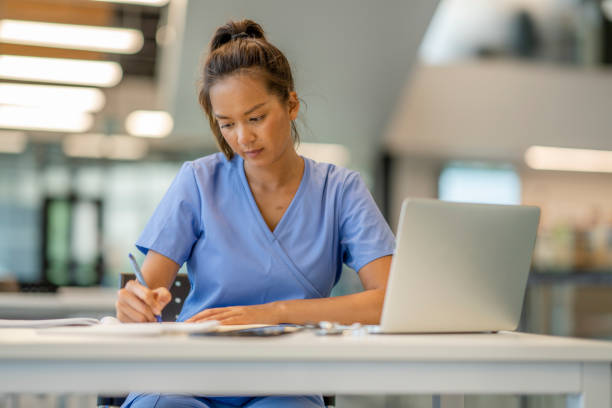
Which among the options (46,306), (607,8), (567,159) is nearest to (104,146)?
(46,306)

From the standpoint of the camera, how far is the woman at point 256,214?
1.38m

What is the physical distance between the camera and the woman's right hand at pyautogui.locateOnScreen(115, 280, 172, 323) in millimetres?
1122

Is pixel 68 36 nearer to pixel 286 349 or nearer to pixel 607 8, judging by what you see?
pixel 286 349

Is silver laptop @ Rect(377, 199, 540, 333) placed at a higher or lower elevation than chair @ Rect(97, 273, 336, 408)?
higher

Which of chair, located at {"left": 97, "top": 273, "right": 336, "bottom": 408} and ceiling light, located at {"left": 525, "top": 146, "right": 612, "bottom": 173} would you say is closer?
chair, located at {"left": 97, "top": 273, "right": 336, "bottom": 408}

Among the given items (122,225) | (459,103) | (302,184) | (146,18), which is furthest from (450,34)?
(302,184)

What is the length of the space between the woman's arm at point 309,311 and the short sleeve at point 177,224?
28 cm

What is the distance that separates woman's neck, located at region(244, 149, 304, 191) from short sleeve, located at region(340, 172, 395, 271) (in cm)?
12

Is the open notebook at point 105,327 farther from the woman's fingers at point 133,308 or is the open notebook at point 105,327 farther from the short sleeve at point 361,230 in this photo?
the short sleeve at point 361,230

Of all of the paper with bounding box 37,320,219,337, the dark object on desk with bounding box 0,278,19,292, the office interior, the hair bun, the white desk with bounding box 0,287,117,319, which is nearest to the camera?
the paper with bounding box 37,320,219,337

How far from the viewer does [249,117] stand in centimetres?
137

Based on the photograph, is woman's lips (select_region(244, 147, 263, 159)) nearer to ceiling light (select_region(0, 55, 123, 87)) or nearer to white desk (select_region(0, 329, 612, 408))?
white desk (select_region(0, 329, 612, 408))

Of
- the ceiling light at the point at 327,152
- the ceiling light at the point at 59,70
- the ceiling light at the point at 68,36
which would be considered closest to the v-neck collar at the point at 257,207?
the ceiling light at the point at 68,36

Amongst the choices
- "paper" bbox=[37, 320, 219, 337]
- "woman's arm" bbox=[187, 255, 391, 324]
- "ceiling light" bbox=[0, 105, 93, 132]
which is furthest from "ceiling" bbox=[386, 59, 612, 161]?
"paper" bbox=[37, 320, 219, 337]
